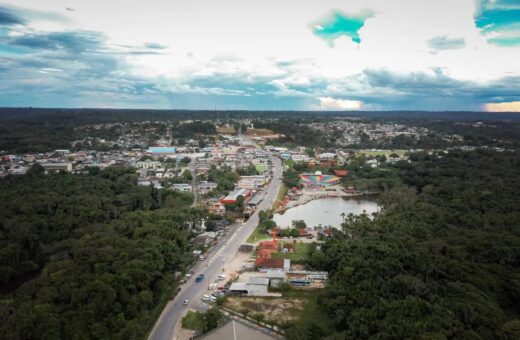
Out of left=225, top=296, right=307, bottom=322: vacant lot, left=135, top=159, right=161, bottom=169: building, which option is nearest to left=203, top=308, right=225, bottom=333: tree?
left=225, top=296, right=307, bottom=322: vacant lot

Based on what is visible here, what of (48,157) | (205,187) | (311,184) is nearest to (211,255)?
(205,187)

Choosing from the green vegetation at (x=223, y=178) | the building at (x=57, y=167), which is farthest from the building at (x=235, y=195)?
the building at (x=57, y=167)

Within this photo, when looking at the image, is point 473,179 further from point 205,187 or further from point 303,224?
point 205,187

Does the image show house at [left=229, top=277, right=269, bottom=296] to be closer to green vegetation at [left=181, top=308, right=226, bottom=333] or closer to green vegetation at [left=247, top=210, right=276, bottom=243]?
green vegetation at [left=181, top=308, right=226, bottom=333]

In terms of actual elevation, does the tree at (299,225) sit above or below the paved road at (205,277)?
above

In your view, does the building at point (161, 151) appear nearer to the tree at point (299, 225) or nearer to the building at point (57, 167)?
the building at point (57, 167)
